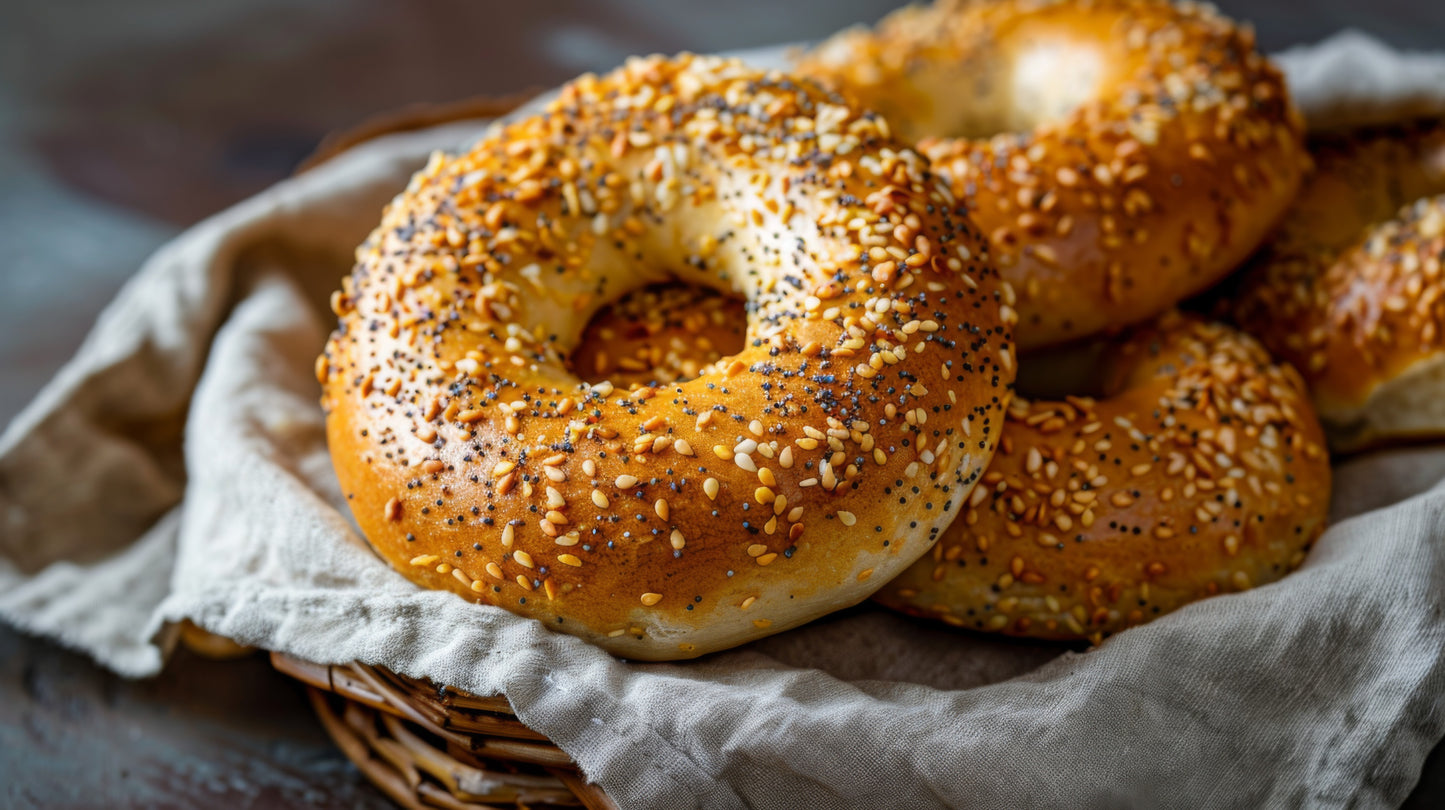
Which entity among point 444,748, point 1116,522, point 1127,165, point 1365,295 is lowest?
point 444,748

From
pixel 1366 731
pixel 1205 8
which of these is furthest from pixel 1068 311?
pixel 1205 8

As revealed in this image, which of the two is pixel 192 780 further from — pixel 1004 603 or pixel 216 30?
pixel 216 30

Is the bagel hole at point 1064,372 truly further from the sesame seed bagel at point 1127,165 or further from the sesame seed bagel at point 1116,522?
the sesame seed bagel at point 1116,522

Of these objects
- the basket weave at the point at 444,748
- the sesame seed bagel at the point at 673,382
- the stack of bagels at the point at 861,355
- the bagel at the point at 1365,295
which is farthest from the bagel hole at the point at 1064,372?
the basket weave at the point at 444,748

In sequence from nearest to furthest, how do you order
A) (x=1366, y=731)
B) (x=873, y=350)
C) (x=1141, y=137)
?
1. (x=1366, y=731)
2. (x=873, y=350)
3. (x=1141, y=137)

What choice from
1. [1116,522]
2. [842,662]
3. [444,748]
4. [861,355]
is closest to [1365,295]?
[1116,522]

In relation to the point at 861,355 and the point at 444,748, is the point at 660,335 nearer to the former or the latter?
the point at 861,355

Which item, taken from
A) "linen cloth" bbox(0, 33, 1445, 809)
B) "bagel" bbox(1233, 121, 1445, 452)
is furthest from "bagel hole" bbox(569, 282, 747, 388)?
"bagel" bbox(1233, 121, 1445, 452)
